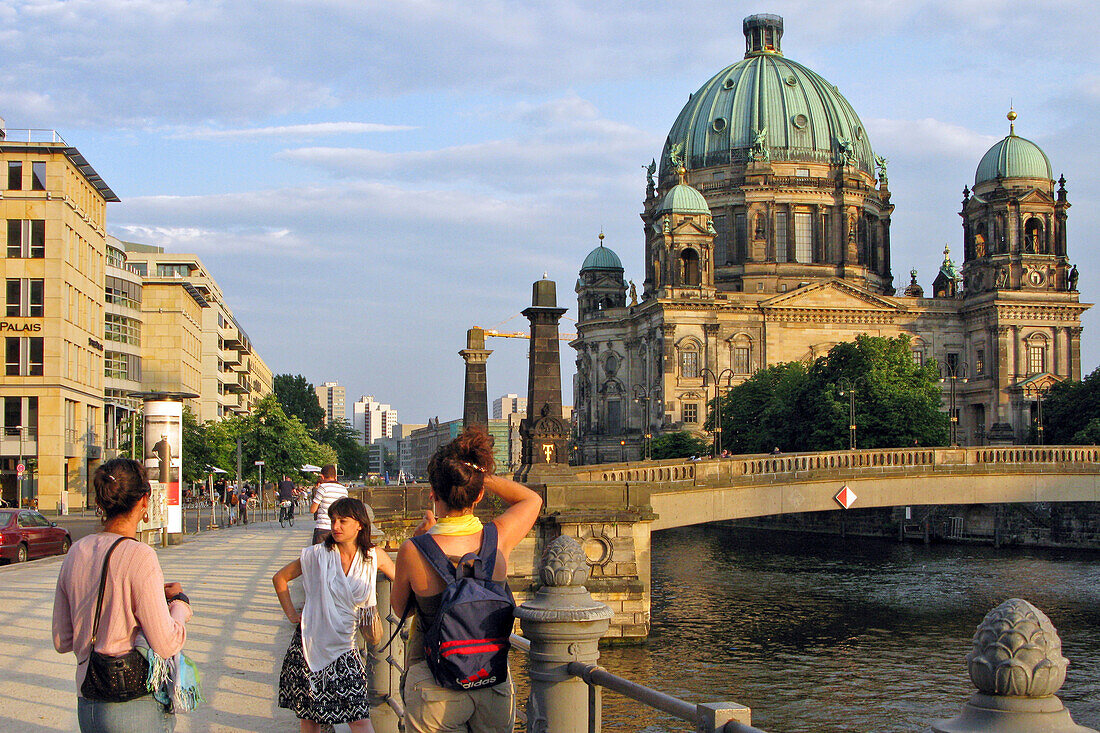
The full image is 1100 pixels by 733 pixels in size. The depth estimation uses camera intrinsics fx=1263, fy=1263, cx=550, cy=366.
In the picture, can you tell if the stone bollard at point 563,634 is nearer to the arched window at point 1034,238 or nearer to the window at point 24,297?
the window at point 24,297

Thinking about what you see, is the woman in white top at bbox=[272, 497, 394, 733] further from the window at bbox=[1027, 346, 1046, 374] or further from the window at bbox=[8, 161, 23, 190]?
the window at bbox=[1027, 346, 1046, 374]

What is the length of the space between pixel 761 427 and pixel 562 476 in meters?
53.4

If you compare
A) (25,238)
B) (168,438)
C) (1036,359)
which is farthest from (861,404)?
(168,438)

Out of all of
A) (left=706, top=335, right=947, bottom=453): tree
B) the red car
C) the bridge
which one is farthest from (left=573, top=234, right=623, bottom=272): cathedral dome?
the red car

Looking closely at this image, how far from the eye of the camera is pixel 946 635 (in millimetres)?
33312

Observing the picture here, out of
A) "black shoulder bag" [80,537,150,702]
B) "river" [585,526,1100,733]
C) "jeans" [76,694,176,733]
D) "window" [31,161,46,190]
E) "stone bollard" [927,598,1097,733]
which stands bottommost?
"river" [585,526,1100,733]

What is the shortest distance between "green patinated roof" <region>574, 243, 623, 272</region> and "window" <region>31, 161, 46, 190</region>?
249 feet

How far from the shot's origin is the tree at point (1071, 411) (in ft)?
253

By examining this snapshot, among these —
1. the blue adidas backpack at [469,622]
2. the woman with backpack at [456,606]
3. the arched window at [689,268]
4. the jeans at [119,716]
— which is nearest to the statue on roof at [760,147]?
the arched window at [689,268]

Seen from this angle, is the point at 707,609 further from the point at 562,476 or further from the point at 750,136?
the point at 750,136

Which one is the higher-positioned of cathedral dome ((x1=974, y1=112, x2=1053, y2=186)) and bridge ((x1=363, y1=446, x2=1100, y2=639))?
cathedral dome ((x1=974, y1=112, x2=1053, y2=186))

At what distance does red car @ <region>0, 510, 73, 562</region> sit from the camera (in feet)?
101

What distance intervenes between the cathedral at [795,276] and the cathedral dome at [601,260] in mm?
6088

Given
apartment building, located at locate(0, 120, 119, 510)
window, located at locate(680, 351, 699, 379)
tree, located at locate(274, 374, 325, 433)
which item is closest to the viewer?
apartment building, located at locate(0, 120, 119, 510)
